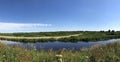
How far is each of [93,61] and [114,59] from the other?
81cm

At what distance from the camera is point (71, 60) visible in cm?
818

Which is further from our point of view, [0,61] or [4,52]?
[4,52]

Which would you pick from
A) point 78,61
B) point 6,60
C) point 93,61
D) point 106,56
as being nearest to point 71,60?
point 78,61

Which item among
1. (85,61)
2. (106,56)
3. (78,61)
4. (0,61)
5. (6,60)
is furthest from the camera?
(106,56)

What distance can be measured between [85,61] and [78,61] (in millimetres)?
552

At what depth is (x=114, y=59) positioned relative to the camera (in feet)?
26.9

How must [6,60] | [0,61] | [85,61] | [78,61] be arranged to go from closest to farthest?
[0,61], [6,60], [85,61], [78,61]

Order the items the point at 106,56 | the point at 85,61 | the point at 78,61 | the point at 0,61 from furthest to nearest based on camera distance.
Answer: the point at 106,56
the point at 78,61
the point at 85,61
the point at 0,61

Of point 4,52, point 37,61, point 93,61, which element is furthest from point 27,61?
point 93,61

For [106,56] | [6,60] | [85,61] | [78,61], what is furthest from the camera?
[106,56]

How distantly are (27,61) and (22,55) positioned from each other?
3.40 ft

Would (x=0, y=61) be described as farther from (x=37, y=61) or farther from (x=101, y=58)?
(x=101, y=58)

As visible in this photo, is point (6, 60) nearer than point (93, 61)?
Yes

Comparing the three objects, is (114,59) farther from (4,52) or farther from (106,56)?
(4,52)
